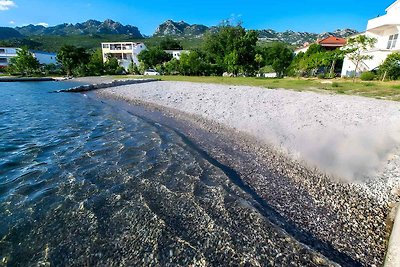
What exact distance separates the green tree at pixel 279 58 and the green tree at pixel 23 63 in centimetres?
6301

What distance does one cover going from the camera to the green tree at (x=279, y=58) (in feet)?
175

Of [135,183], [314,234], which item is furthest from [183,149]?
[314,234]

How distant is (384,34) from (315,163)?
38.0 meters

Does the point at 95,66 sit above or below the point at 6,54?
below

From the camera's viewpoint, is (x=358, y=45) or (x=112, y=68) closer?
(x=358, y=45)

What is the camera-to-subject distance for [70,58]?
2677 inches

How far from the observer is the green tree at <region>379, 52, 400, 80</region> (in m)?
26.7


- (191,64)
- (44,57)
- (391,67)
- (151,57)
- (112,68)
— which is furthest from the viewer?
(44,57)

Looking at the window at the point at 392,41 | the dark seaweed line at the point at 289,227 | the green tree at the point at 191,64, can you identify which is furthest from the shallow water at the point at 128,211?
the green tree at the point at 191,64

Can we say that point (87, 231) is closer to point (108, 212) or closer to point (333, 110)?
point (108, 212)

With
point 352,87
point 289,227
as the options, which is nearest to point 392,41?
point 352,87

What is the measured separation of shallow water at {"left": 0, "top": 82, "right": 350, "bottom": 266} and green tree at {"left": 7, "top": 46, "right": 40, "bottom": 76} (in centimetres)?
6695

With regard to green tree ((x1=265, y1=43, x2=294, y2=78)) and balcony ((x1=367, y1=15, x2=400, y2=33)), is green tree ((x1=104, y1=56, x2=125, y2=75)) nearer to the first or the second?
green tree ((x1=265, y1=43, x2=294, y2=78))

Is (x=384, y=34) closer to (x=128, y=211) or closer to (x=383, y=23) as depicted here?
(x=383, y=23)
